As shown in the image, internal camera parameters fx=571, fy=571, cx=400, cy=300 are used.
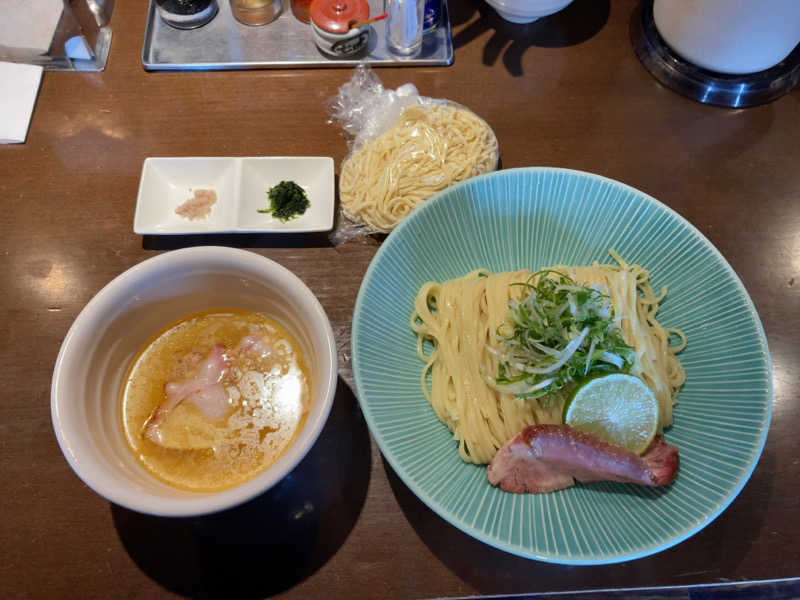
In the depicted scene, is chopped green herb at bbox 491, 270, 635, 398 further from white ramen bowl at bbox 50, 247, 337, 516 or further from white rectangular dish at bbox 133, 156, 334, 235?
white rectangular dish at bbox 133, 156, 334, 235

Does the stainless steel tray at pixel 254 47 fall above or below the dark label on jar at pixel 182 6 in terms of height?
below

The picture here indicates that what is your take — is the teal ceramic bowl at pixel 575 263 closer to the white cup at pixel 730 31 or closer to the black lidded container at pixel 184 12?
the white cup at pixel 730 31

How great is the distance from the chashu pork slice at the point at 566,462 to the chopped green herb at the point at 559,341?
5.9 inches

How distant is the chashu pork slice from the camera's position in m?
1.46

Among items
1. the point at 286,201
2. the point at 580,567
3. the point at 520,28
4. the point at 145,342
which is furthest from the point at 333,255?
the point at 520,28

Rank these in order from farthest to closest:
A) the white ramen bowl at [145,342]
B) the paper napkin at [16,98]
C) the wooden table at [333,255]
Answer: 1. the paper napkin at [16,98]
2. the wooden table at [333,255]
3. the white ramen bowl at [145,342]

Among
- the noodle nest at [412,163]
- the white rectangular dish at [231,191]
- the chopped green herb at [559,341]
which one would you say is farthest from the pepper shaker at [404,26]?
the chopped green herb at [559,341]

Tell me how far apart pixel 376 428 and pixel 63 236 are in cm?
134

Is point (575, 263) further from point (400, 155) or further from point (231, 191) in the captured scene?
point (231, 191)

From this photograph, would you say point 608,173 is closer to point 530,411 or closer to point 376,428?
point 530,411

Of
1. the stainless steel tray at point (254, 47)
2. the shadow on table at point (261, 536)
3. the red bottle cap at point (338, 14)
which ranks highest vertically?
the red bottle cap at point (338, 14)

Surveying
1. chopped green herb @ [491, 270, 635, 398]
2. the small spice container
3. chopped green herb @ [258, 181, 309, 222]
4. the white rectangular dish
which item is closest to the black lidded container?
the small spice container

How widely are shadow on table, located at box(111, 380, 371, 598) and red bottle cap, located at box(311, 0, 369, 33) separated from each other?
158cm

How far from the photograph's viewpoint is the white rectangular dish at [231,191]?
193 centimetres
